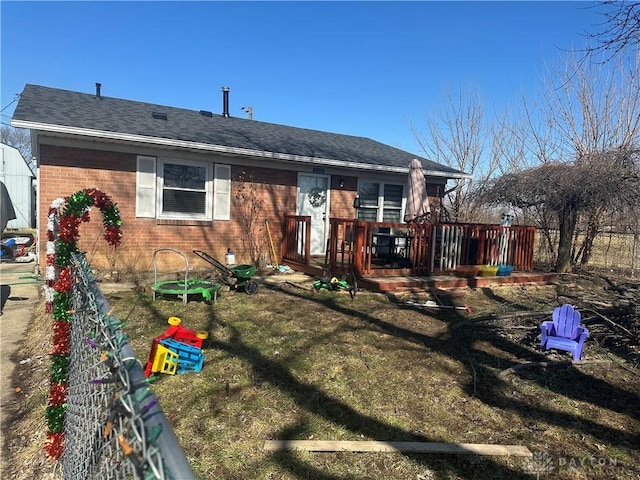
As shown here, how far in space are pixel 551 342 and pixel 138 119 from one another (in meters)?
9.45

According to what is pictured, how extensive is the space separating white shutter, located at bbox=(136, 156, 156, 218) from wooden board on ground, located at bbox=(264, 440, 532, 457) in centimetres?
723

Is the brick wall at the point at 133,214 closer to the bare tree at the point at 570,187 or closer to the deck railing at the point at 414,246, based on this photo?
the deck railing at the point at 414,246

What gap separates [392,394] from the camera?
3957 mm

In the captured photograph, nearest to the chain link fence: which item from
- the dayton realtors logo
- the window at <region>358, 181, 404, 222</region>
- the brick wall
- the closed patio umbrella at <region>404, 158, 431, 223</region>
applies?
the dayton realtors logo

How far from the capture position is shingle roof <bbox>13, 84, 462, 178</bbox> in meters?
8.43

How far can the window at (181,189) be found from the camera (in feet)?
30.0

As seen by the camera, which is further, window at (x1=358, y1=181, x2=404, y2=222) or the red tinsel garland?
window at (x1=358, y1=181, x2=404, y2=222)

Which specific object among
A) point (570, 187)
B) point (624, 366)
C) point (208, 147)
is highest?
point (208, 147)

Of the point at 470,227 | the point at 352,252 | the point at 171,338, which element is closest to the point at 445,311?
the point at 352,252

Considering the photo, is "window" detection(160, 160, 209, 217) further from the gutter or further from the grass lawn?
the grass lawn

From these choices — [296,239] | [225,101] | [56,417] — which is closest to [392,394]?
[56,417]

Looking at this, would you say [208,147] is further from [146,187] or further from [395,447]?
[395,447]

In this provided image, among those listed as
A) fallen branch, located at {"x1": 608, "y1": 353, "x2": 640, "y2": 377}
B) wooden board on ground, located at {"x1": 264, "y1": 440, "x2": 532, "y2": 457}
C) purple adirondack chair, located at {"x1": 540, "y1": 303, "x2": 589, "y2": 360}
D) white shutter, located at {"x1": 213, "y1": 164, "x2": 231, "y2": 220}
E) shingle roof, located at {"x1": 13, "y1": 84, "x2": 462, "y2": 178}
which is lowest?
wooden board on ground, located at {"x1": 264, "y1": 440, "x2": 532, "y2": 457}

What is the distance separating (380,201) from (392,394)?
9035 mm
